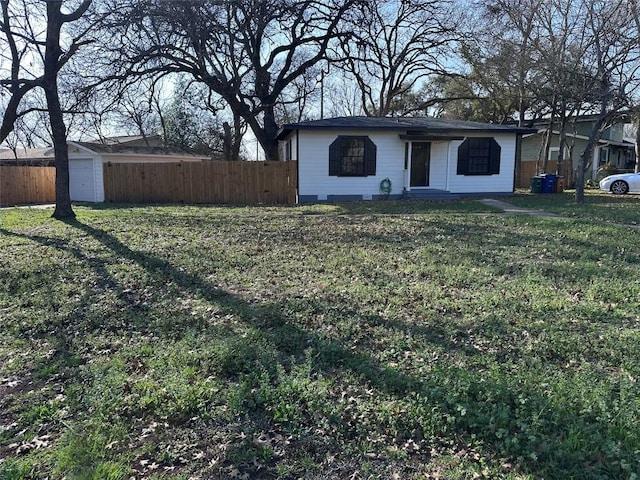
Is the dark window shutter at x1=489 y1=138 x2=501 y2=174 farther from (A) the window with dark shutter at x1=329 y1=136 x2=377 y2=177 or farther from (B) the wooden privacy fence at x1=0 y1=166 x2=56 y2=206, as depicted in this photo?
(B) the wooden privacy fence at x1=0 y1=166 x2=56 y2=206

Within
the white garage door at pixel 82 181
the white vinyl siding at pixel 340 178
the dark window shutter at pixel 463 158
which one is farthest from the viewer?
the white garage door at pixel 82 181

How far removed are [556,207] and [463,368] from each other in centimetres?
1187

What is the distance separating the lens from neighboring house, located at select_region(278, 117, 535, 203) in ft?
54.3

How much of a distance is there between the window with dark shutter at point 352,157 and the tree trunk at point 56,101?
28.3 ft

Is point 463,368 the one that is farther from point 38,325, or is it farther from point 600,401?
point 38,325

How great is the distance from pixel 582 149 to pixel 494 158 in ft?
51.3

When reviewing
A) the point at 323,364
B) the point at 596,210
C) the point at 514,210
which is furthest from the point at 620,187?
the point at 323,364

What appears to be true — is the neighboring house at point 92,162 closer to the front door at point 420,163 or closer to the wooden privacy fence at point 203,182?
the wooden privacy fence at point 203,182

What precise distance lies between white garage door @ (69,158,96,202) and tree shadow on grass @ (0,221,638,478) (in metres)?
A: 18.9

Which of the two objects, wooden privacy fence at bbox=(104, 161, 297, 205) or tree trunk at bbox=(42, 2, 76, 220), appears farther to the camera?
wooden privacy fence at bbox=(104, 161, 297, 205)

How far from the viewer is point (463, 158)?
17.8m

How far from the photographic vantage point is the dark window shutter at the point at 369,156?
1686 cm

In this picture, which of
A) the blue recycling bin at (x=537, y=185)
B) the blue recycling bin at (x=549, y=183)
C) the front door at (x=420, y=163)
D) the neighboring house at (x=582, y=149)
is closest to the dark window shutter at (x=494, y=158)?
the front door at (x=420, y=163)

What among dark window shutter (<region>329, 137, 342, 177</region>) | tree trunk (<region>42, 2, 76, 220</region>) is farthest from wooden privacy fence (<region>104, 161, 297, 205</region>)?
tree trunk (<region>42, 2, 76, 220</region>)
